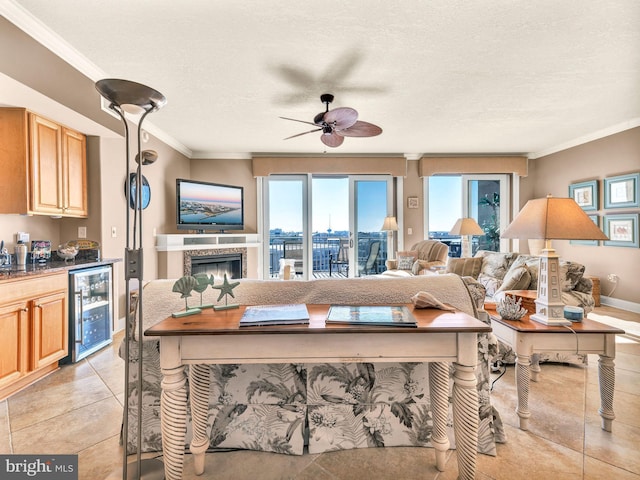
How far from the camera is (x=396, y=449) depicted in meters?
1.47

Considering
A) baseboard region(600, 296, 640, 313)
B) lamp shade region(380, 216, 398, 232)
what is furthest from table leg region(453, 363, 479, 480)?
baseboard region(600, 296, 640, 313)

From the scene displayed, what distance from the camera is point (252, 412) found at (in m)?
1.47

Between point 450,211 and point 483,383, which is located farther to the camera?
point 450,211

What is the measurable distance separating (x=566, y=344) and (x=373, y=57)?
2286 millimetres

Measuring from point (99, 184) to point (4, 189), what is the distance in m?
0.78

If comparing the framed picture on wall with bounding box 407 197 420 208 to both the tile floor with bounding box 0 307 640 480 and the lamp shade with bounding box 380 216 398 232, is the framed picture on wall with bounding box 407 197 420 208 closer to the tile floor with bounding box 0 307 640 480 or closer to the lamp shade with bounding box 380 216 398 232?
the lamp shade with bounding box 380 216 398 232

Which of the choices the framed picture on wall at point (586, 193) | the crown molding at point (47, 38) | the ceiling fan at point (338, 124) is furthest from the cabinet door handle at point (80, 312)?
the framed picture on wall at point (586, 193)

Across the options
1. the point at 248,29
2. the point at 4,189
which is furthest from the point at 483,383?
the point at 4,189

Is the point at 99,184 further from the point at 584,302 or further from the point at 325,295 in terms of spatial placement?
the point at 584,302

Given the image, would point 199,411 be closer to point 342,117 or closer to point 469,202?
point 342,117

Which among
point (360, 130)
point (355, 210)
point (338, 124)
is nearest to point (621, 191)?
point (355, 210)

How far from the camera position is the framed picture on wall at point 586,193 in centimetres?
445

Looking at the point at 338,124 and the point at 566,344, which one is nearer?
the point at 566,344

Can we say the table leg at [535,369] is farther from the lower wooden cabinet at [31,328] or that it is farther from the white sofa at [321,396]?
the lower wooden cabinet at [31,328]
